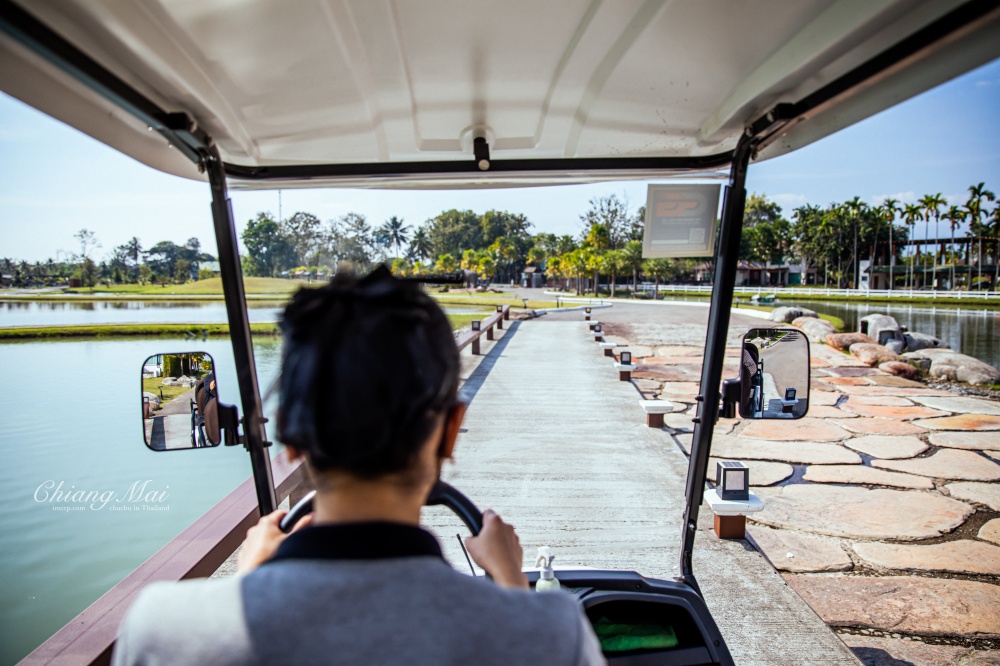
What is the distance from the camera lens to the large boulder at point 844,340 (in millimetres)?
18188

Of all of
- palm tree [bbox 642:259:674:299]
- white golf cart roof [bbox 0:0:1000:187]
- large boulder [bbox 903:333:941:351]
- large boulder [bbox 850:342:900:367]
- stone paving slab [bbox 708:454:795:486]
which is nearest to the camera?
white golf cart roof [bbox 0:0:1000:187]

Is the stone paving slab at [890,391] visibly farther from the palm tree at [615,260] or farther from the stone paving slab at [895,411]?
the palm tree at [615,260]

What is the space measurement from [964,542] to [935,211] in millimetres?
50508

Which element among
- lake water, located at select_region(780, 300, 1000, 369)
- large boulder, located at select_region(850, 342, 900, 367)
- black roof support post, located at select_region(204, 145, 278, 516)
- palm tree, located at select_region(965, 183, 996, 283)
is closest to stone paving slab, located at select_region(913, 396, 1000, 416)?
large boulder, located at select_region(850, 342, 900, 367)

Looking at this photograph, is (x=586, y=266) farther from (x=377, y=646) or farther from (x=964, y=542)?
(x=377, y=646)

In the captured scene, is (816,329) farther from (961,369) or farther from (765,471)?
(765,471)

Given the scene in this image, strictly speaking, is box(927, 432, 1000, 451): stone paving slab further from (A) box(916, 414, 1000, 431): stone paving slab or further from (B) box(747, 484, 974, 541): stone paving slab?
(B) box(747, 484, 974, 541): stone paving slab

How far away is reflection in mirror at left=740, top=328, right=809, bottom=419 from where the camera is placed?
7.05 feet

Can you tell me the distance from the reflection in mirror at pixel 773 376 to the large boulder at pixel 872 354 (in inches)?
630

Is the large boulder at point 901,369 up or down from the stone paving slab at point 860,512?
down

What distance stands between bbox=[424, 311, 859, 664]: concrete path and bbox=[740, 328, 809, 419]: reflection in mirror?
1.24 m

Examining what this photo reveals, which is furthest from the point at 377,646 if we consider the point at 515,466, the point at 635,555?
the point at 515,466

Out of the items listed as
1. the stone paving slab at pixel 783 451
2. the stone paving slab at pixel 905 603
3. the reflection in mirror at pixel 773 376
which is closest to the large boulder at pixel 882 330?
the stone paving slab at pixel 783 451

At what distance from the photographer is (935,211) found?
147 ft
